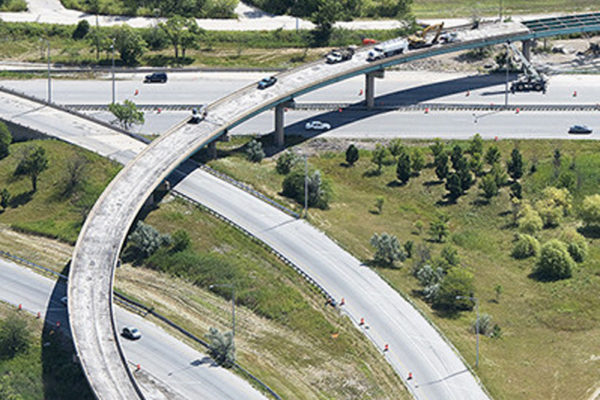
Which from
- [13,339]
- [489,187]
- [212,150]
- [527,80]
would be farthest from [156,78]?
[13,339]

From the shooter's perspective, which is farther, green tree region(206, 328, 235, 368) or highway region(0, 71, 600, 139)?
highway region(0, 71, 600, 139)

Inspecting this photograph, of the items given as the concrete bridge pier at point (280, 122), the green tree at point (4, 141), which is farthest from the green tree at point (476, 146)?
the green tree at point (4, 141)

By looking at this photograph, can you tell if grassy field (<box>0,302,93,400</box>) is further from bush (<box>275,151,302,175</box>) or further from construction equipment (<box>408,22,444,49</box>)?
construction equipment (<box>408,22,444,49</box>)

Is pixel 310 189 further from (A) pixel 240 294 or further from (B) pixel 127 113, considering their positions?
(B) pixel 127 113

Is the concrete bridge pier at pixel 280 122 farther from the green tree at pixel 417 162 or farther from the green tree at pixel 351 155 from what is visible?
the green tree at pixel 417 162

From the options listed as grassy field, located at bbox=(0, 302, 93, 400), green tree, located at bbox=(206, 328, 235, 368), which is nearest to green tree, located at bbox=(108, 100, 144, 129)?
grassy field, located at bbox=(0, 302, 93, 400)

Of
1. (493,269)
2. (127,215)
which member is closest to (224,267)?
(127,215)
